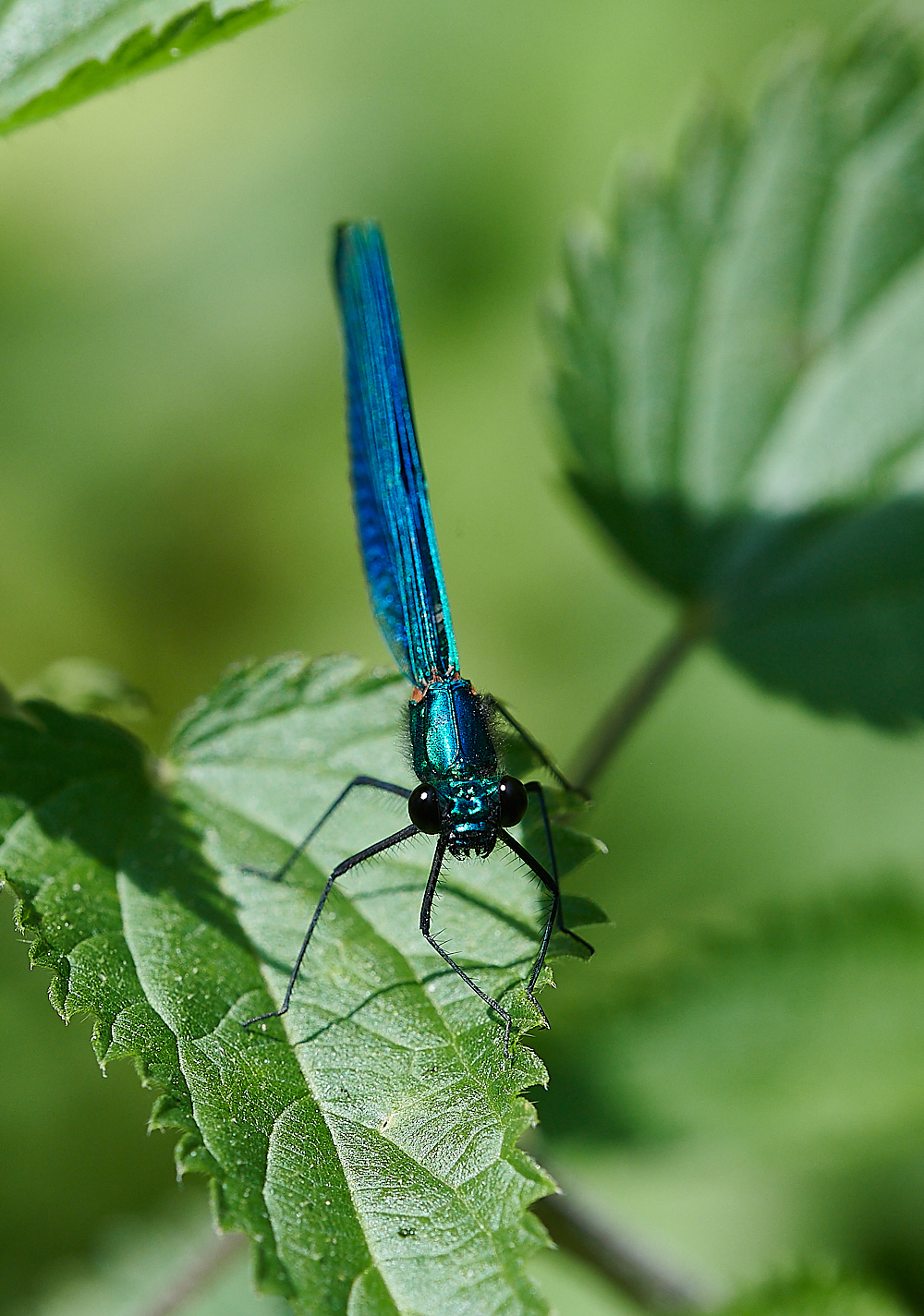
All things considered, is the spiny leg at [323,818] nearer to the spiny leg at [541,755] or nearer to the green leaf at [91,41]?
the spiny leg at [541,755]

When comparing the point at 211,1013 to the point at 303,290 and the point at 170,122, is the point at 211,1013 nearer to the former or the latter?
the point at 303,290

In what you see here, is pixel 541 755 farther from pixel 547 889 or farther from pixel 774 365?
pixel 774 365

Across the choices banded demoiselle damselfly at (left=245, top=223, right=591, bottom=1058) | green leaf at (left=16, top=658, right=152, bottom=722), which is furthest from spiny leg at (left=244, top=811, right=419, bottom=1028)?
green leaf at (left=16, top=658, right=152, bottom=722)

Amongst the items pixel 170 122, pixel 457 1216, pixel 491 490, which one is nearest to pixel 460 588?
pixel 491 490

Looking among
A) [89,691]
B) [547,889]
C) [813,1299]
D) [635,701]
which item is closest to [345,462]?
[635,701]

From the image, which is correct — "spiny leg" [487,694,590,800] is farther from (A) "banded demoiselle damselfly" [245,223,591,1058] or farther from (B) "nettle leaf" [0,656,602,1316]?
(B) "nettle leaf" [0,656,602,1316]
